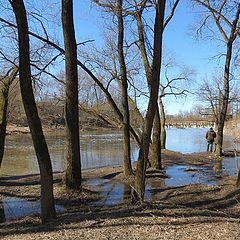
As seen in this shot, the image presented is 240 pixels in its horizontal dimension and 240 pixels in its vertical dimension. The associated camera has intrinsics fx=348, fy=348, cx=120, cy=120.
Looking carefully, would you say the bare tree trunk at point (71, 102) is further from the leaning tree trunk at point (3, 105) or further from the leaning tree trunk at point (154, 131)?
the leaning tree trunk at point (154, 131)

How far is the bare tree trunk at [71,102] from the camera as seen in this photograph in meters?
10.3

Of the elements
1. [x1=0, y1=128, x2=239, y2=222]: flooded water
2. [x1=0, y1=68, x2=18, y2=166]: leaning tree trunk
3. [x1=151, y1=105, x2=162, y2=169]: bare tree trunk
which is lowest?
[x1=0, y1=128, x2=239, y2=222]: flooded water

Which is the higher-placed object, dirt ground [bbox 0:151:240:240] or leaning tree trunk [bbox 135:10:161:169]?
leaning tree trunk [bbox 135:10:161:169]

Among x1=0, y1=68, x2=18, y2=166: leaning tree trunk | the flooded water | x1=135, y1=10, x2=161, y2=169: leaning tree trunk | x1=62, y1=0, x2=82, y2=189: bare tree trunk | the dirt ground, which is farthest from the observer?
x1=135, y1=10, x2=161, y2=169: leaning tree trunk

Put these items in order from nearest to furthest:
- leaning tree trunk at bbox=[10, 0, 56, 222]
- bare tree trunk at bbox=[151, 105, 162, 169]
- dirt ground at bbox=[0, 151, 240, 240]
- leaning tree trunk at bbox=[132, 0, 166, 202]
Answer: dirt ground at bbox=[0, 151, 240, 240] → leaning tree trunk at bbox=[10, 0, 56, 222] → leaning tree trunk at bbox=[132, 0, 166, 202] → bare tree trunk at bbox=[151, 105, 162, 169]

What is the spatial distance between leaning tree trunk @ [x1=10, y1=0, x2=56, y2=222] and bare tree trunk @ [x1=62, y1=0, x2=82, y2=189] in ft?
12.0

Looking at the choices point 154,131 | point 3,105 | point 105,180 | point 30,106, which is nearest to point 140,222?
point 30,106

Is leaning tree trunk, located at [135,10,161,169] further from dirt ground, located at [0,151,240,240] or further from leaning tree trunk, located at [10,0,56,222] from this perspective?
leaning tree trunk, located at [10,0,56,222]

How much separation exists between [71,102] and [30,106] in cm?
411

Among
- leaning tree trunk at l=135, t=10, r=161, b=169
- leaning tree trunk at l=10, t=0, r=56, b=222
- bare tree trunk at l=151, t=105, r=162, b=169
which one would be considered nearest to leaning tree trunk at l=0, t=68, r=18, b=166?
leaning tree trunk at l=10, t=0, r=56, b=222

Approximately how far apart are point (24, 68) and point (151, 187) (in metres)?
7.39

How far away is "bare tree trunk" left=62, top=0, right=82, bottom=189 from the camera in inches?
404

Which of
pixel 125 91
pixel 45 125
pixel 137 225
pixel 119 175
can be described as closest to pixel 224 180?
pixel 119 175

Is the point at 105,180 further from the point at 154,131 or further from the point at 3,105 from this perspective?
the point at 3,105
